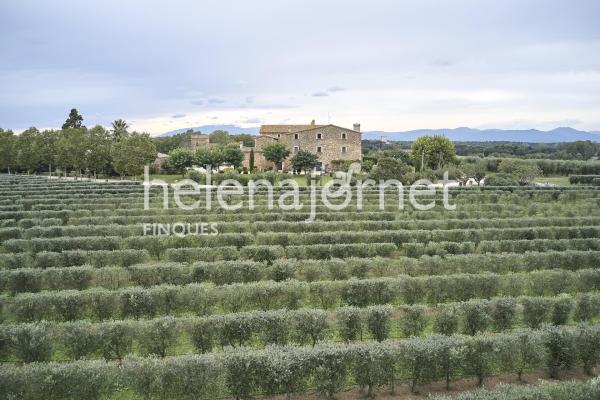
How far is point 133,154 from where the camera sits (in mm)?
53625

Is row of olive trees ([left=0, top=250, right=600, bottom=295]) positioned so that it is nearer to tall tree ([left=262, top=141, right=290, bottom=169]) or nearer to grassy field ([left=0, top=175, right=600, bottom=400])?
grassy field ([left=0, top=175, right=600, bottom=400])

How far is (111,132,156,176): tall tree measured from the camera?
176ft

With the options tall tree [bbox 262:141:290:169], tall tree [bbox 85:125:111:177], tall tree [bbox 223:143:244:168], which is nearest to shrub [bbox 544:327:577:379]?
tall tree [bbox 262:141:290:169]

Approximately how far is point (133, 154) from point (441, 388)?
167 ft

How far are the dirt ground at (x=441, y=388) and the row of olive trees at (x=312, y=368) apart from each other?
0.13 meters

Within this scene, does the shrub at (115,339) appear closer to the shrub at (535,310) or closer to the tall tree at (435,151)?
the shrub at (535,310)

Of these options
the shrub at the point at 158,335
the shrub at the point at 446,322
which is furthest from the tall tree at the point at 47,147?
the shrub at the point at 446,322

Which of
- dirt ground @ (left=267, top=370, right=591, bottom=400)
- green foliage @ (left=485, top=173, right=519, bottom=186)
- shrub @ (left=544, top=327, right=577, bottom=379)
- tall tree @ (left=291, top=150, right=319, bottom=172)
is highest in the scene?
tall tree @ (left=291, top=150, right=319, bottom=172)

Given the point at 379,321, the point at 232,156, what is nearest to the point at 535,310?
the point at 379,321

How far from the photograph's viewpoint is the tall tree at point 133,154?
53500 mm

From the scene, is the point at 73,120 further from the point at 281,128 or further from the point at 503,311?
the point at 503,311

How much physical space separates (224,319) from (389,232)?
12.0 metres

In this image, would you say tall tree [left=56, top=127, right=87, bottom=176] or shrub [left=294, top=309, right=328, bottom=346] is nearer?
shrub [left=294, top=309, right=328, bottom=346]

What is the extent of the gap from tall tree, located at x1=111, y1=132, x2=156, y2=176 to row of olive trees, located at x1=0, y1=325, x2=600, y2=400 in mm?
47564
